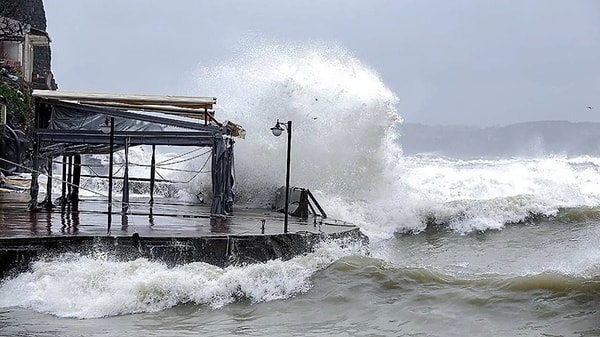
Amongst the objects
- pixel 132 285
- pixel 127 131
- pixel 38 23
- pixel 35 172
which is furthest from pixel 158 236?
pixel 38 23

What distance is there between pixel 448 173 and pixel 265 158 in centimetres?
1638

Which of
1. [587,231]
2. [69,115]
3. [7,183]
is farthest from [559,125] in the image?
[69,115]

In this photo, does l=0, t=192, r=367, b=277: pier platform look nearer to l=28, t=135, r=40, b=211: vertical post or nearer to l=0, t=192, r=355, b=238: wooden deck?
l=0, t=192, r=355, b=238: wooden deck

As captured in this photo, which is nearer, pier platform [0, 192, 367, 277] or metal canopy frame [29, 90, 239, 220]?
pier platform [0, 192, 367, 277]

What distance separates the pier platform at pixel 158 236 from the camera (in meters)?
12.6

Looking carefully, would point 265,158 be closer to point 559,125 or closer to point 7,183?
point 7,183

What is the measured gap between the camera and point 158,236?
13.5 m

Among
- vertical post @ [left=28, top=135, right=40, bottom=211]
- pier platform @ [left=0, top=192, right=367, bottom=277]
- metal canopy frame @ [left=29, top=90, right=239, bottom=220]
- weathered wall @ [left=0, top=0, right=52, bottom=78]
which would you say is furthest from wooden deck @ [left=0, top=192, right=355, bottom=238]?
weathered wall @ [left=0, top=0, right=52, bottom=78]

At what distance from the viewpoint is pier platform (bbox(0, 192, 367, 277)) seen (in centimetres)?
1260

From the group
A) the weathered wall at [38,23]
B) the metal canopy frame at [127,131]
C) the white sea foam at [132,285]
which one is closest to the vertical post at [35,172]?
the metal canopy frame at [127,131]

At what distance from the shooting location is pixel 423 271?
41.5 feet

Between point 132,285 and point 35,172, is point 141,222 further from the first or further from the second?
point 132,285

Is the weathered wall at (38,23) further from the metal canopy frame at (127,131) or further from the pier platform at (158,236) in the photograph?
the pier platform at (158,236)

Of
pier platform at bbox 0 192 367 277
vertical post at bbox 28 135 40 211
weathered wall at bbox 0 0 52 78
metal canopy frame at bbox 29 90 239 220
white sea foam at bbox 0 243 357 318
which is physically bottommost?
white sea foam at bbox 0 243 357 318
